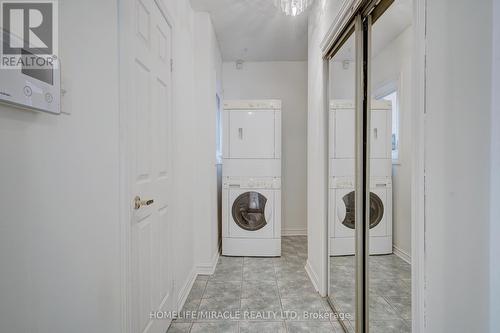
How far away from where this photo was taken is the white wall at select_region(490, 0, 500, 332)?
1.81 ft

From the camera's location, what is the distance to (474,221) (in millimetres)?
609

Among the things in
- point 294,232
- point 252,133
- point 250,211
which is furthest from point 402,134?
point 294,232

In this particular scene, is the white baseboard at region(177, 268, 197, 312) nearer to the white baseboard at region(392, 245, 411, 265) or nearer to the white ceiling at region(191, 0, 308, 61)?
the white baseboard at region(392, 245, 411, 265)

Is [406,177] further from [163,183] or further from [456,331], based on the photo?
[163,183]

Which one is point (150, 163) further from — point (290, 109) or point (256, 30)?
point (290, 109)

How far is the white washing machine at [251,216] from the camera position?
3.03 meters

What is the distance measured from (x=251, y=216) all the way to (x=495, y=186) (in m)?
2.63

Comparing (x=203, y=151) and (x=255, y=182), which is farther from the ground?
(x=203, y=151)

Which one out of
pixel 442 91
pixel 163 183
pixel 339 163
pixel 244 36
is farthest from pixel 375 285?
pixel 244 36

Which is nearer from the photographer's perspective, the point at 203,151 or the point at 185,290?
the point at 185,290

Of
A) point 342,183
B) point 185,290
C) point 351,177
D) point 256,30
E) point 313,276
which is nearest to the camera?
point 351,177

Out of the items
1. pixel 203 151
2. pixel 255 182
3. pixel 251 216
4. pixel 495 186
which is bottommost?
pixel 251 216

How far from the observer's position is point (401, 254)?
1058 millimetres

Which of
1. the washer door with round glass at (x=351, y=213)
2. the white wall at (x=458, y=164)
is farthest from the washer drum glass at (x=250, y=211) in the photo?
the white wall at (x=458, y=164)
